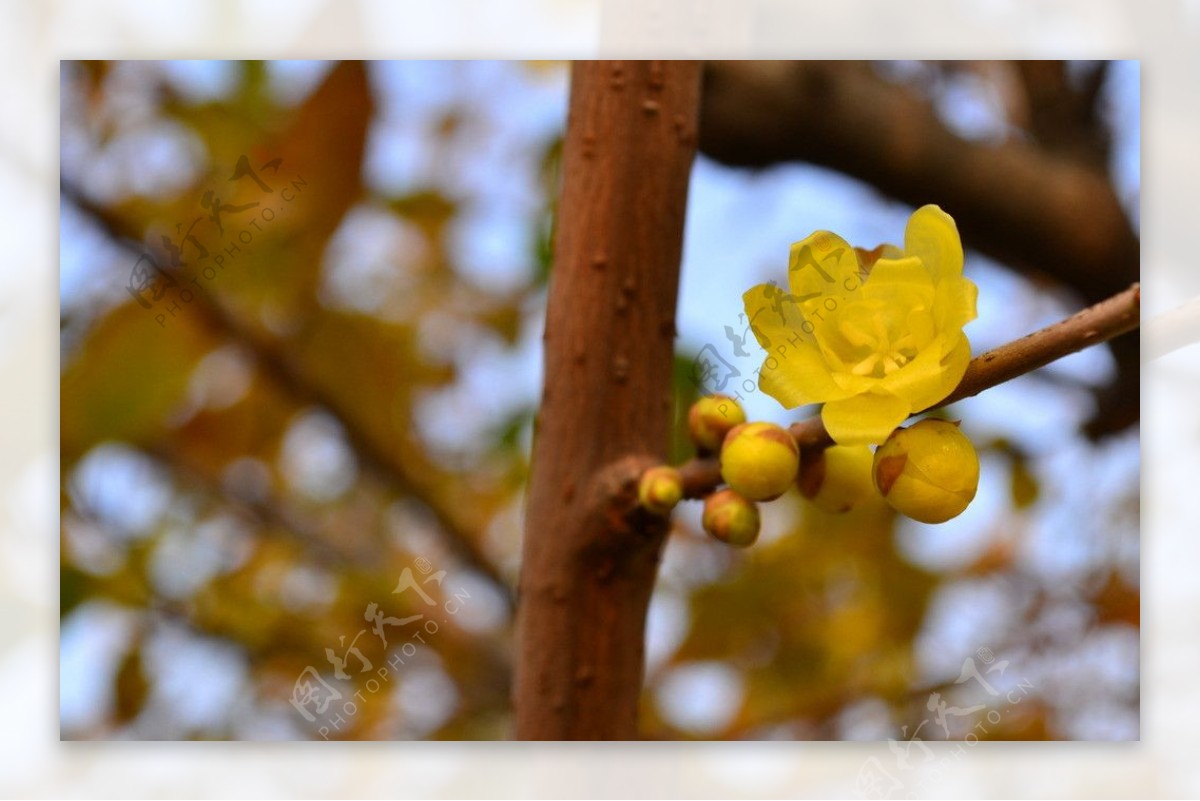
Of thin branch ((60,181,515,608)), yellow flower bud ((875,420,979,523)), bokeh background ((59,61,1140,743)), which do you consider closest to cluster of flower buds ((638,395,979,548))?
yellow flower bud ((875,420,979,523))

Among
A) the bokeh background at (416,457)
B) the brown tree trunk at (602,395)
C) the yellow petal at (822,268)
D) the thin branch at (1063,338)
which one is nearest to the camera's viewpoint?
the thin branch at (1063,338)

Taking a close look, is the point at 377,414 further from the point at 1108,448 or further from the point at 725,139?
the point at 1108,448

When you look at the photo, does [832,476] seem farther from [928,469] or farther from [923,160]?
[923,160]

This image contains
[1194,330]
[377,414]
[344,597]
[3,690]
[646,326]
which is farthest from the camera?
[377,414]

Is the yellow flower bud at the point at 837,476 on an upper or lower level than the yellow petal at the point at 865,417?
lower

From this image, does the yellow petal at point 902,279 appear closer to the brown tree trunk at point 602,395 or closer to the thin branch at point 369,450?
the brown tree trunk at point 602,395

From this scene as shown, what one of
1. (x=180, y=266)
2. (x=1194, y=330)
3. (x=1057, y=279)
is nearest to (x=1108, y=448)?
(x=1057, y=279)

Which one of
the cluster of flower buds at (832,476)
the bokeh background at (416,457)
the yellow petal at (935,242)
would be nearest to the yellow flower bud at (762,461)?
the cluster of flower buds at (832,476)
